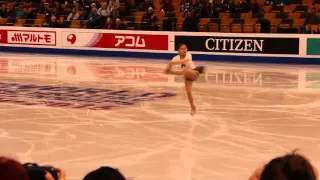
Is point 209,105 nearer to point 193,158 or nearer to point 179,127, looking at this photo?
point 179,127

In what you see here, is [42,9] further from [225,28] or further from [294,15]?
[294,15]

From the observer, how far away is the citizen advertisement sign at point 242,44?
20.2 m

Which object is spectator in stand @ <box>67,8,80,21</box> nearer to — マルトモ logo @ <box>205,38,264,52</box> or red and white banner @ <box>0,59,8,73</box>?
red and white banner @ <box>0,59,8,73</box>

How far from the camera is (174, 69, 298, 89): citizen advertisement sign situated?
1487cm

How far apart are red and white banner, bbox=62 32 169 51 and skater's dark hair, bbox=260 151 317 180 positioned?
63.9 feet

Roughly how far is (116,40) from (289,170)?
20842mm

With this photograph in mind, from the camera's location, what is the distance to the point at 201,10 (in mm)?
22797

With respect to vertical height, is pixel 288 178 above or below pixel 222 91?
above

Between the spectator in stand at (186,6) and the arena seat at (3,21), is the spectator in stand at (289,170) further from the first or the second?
the arena seat at (3,21)

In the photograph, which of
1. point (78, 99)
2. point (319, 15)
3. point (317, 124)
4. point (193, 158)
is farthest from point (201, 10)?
point (193, 158)

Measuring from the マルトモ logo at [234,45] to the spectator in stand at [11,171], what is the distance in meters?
18.5

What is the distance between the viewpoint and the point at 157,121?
1005cm

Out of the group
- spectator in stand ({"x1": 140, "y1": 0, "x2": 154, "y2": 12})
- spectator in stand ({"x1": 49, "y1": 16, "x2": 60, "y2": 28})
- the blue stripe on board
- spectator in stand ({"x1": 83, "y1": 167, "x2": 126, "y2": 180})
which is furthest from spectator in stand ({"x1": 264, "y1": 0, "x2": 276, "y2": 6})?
spectator in stand ({"x1": 83, "y1": 167, "x2": 126, "y2": 180})

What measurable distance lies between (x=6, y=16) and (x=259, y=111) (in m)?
19.1
